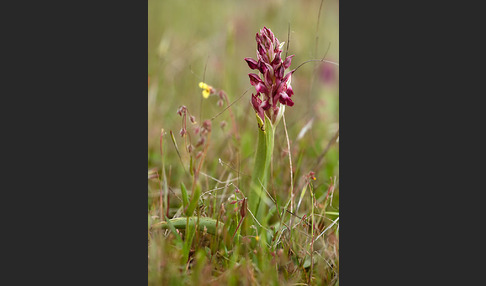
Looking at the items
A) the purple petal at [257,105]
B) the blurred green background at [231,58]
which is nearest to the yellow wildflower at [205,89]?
the blurred green background at [231,58]

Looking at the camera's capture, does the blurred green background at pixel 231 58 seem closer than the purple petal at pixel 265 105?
No

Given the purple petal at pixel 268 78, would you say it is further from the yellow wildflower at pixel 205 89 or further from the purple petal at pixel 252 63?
the yellow wildflower at pixel 205 89

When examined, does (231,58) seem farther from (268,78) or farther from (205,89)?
(268,78)

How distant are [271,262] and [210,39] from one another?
2160 millimetres

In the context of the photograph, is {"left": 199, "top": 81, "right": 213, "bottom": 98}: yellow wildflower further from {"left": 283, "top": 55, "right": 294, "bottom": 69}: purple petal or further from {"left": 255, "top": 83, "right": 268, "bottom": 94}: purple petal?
{"left": 283, "top": 55, "right": 294, "bottom": 69}: purple petal

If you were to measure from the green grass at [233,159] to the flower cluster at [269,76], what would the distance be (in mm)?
231

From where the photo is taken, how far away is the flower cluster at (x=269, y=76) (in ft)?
11.2

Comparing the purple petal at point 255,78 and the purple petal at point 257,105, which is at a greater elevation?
the purple petal at point 255,78

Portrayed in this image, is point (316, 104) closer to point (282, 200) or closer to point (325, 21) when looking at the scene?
point (325, 21)

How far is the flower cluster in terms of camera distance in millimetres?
3410

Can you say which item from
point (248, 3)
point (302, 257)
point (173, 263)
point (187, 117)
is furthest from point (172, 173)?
point (248, 3)

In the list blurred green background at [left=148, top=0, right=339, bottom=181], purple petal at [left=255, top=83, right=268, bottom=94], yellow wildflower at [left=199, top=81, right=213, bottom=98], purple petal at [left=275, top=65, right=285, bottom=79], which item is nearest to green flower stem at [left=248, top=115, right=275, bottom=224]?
purple petal at [left=255, top=83, right=268, bottom=94]

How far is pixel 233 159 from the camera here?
13.1 ft

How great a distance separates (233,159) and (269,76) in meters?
0.79
